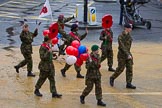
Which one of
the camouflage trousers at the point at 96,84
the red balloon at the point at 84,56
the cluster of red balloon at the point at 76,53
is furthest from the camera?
the cluster of red balloon at the point at 76,53

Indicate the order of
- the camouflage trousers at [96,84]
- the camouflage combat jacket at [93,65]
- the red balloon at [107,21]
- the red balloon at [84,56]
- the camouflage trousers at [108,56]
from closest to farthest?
the camouflage combat jacket at [93,65] → the camouflage trousers at [96,84] → the red balloon at [84,56] → the red balloon at [107,21] → the camouflage trousers at [108,56]

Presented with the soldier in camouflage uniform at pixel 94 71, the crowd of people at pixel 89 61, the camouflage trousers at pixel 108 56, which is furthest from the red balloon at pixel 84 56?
the camouflage trousers at pixel 108 56

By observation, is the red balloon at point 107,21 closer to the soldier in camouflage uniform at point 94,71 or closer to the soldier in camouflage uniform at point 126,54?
the soldier in camouflage uniform at point 126,54

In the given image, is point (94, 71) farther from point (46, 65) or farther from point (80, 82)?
point (80, 82)

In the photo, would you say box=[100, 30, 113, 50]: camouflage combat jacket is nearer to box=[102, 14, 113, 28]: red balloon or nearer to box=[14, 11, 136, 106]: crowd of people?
box=[14, 11, 136, 106]: crowd of people

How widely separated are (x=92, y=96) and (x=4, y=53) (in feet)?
19.7

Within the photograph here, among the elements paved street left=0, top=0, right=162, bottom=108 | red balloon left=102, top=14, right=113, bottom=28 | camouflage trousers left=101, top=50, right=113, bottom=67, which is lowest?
paved street left=0, top=0, right=162, bottom=108

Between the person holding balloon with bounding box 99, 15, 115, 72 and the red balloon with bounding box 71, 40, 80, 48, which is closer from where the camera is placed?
the red balloon with bounding box 71, 40, 80, 48

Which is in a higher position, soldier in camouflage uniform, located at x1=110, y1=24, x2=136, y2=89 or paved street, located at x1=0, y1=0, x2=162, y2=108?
soldier in camouflage uniform, located at x1=110, y1=24, x2=136, y2=89

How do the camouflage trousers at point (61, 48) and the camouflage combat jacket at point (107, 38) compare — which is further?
the camouflage trousers at point (61, 48)

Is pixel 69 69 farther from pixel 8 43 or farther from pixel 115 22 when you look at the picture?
pixel 115 22

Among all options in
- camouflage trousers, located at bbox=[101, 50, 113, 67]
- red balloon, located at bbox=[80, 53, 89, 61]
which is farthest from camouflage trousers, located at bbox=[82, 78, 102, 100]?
camouflage trousers, located at bbox=[101, 50, 113, 67]

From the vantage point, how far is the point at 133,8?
83.0ft

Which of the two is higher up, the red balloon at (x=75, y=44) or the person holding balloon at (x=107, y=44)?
the red balloon at (x=75, y=44)
